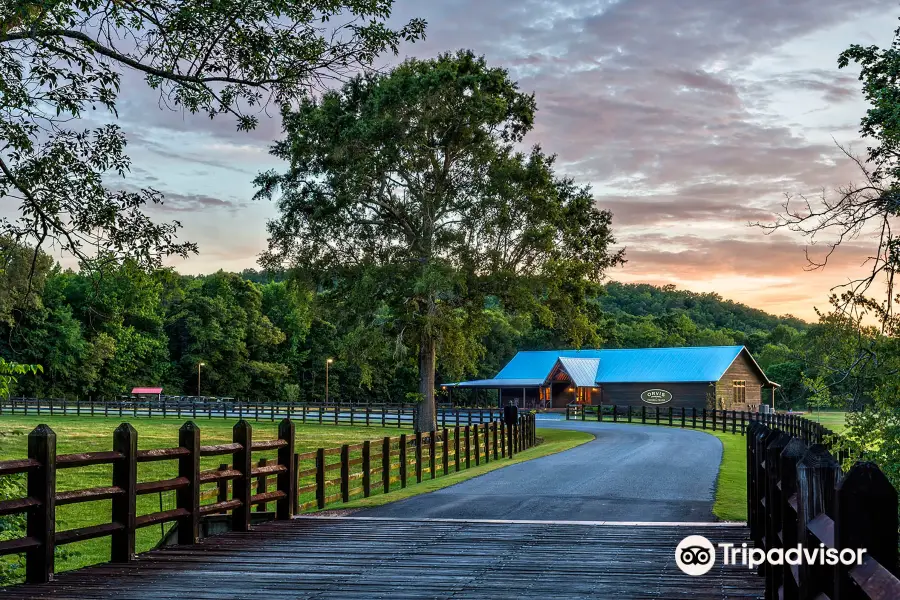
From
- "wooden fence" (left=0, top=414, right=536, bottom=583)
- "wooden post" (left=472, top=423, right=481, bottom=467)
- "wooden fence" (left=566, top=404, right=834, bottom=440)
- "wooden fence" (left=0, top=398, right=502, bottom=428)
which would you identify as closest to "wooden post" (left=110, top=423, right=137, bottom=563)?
"wooden fence" (left=0, top=414, right=536, bottom=583)

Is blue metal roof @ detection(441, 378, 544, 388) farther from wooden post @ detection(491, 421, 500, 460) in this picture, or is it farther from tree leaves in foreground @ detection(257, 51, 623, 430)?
wooden post @ detection(491, 421, 500, 460)

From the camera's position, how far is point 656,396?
221 feet

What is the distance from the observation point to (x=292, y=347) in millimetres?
94688

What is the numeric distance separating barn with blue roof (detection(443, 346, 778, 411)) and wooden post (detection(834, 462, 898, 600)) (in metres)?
62.4

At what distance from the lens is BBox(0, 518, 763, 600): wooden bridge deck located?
726 cm

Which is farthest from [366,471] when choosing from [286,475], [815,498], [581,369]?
[581,369]

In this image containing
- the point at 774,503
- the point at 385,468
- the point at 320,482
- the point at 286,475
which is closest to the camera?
the point at 774,503

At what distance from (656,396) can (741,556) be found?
59.8 metres

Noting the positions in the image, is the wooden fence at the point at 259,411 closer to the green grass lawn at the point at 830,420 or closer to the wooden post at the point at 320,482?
the green grass lawn at the point at 830,420

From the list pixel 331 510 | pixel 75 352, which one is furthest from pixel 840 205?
pixel 75 352

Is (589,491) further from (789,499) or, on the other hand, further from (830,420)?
(830,420)

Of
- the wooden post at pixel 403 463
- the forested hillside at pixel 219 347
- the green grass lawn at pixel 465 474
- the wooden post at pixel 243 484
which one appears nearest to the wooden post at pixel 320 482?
the green grass lawn at pixel 465 474

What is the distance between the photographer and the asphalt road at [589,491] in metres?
14.4

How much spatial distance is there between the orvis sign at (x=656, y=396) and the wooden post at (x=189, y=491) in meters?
59.7
